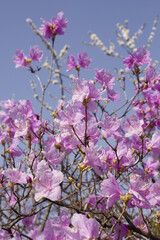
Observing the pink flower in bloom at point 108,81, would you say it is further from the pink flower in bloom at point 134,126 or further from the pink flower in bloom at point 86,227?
the pink flower in bloom at point 86,227

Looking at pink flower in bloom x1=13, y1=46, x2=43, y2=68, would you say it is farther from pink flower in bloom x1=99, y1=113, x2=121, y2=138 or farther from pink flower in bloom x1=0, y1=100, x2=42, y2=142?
pink flower in bloom x1=99, y1=113, x2=121, y2=138

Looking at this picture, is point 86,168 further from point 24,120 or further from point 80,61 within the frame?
point 80,61

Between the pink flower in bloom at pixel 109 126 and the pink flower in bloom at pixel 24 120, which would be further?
the pink flower in bloom at pixel 24 120

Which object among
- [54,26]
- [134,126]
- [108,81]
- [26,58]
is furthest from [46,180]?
[54,26]

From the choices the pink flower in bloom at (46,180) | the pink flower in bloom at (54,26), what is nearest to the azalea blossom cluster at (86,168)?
the pink flower in bloom at (46,180)

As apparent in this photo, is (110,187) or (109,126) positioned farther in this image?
(109,126)

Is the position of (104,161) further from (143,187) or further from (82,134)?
(143,187)

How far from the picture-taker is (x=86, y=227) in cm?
122

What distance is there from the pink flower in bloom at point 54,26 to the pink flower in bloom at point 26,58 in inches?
13.0

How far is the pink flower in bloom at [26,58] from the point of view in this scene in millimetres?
2809

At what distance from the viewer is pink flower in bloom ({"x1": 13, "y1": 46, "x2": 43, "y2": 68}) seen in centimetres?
281

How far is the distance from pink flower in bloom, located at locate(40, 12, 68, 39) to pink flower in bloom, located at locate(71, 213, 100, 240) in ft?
7.53

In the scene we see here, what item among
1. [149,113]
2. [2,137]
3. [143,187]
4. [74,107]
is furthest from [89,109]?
[149,113]

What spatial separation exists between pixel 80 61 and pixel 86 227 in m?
1.80
